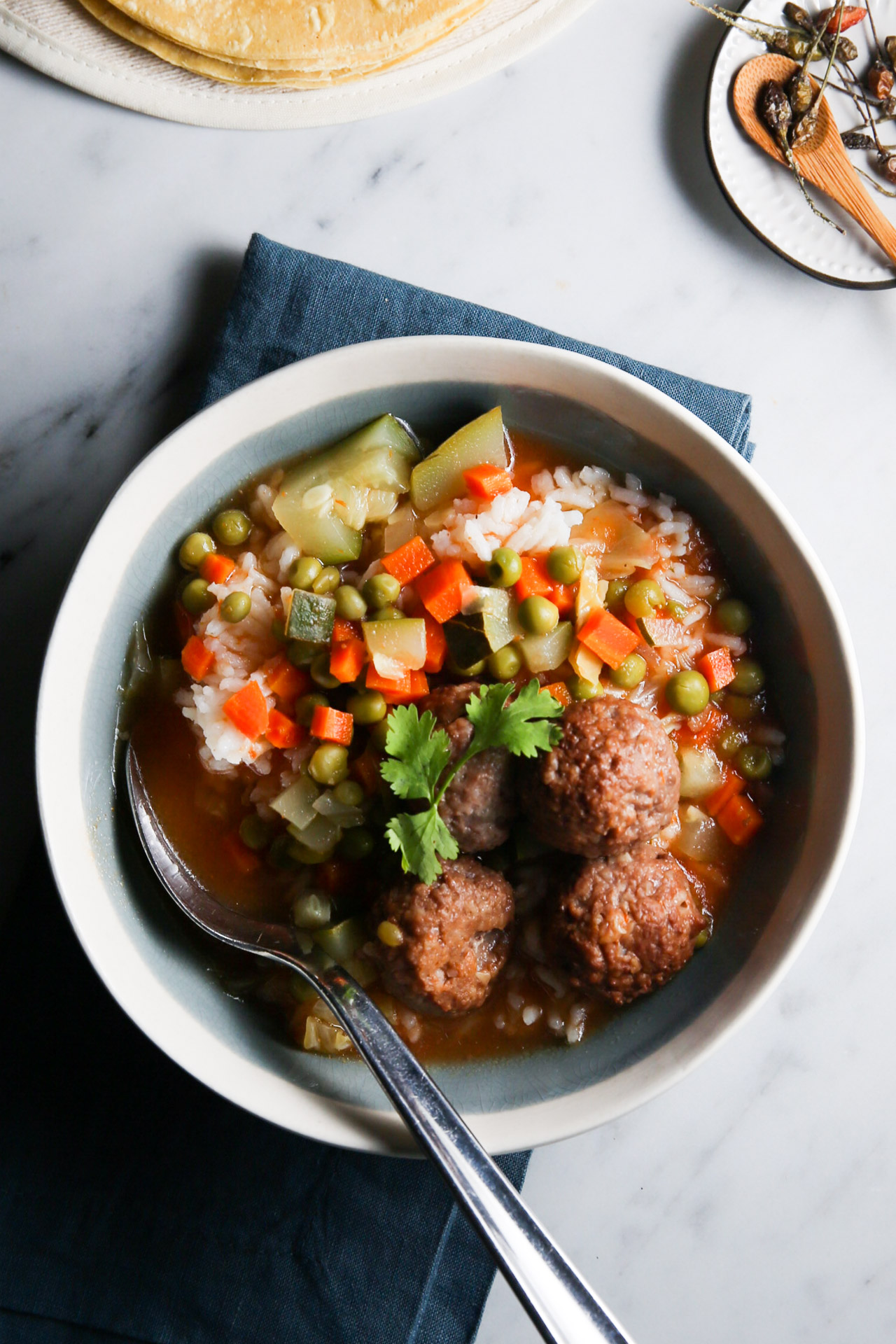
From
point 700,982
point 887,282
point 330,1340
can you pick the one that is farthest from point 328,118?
point 330,1340

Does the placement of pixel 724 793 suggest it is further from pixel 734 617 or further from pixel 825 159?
pixel 825 159

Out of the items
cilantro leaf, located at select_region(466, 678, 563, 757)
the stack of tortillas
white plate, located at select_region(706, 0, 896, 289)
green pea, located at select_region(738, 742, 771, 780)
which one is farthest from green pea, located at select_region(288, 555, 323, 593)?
white plate, located at select_region(706, 0, 896, 289)

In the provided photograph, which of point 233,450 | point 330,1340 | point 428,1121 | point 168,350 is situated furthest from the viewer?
point 168,350

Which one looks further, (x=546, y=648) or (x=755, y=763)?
(x=755, y=763)

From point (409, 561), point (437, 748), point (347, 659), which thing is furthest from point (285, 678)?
point (437, 748)

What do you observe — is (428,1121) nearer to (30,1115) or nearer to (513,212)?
(30,1115)

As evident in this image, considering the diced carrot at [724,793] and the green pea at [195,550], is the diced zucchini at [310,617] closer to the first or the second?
the green pea at [195,550]
